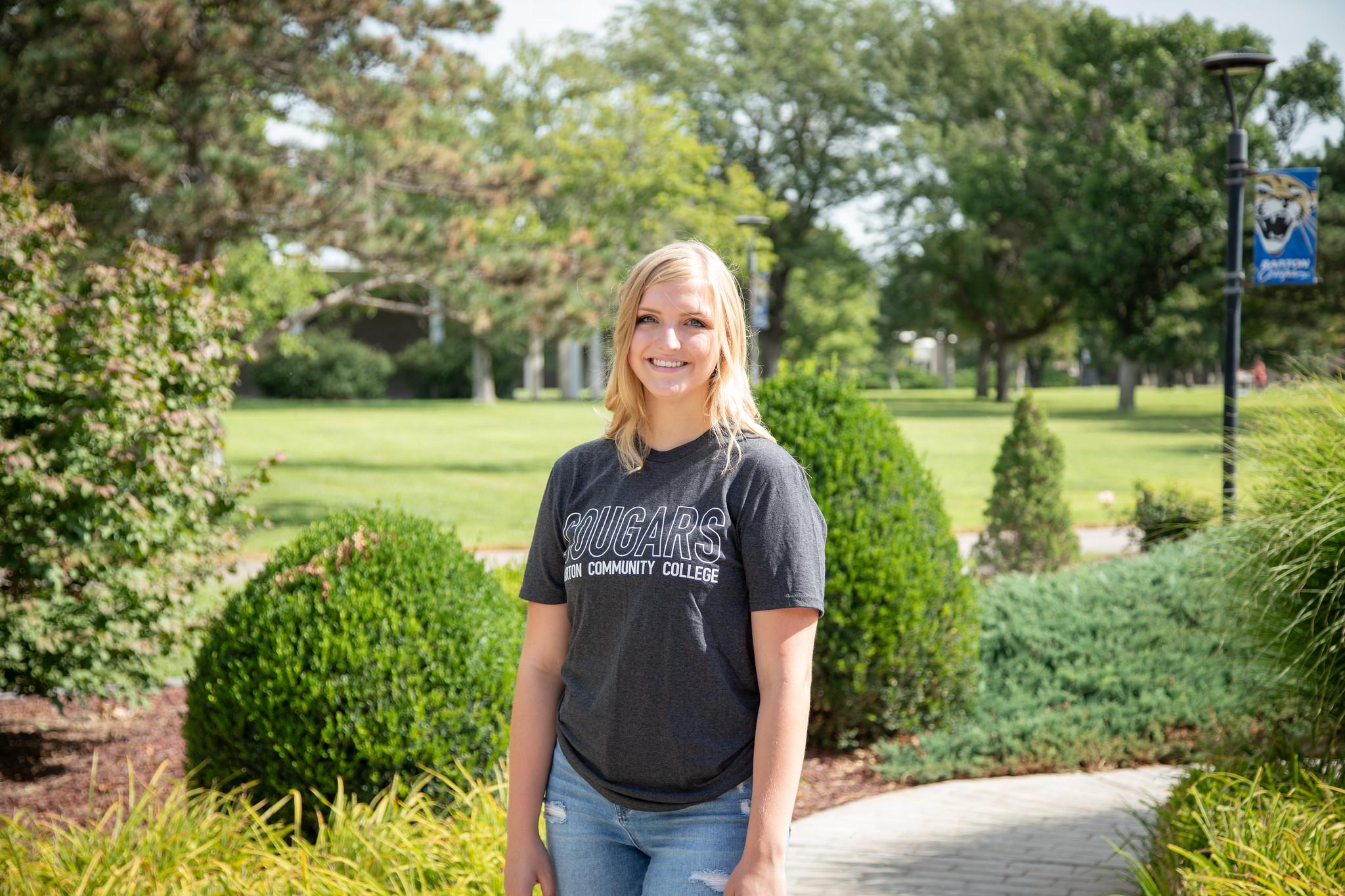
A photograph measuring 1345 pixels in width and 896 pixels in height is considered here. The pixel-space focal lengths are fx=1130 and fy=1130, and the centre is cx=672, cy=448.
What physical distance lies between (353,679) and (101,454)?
2.04 m

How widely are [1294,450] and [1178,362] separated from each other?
44.3 m

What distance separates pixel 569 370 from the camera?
57.8 m

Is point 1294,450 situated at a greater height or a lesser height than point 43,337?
lesser

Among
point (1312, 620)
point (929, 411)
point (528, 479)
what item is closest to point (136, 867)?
point (1312, 620)

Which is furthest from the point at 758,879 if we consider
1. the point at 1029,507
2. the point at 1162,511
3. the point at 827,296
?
the point at 827,296

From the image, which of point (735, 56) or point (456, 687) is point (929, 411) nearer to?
point (735, 56)

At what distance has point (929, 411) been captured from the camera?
1788 inches

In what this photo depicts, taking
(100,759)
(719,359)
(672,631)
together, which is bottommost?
(100,759)

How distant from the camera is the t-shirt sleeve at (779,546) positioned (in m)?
1.98

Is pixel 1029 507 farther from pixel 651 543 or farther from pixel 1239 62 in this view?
pixel 651 543

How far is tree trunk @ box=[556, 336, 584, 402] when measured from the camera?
56.3 m

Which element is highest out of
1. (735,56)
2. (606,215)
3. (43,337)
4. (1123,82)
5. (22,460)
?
(735,56)

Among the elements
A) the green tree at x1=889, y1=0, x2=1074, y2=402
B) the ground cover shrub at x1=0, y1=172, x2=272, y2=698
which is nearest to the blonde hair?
the ground cover shrub at x1=0, y1=172, x2=272, y2=698

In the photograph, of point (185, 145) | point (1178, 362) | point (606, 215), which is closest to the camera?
point (185, 145)
